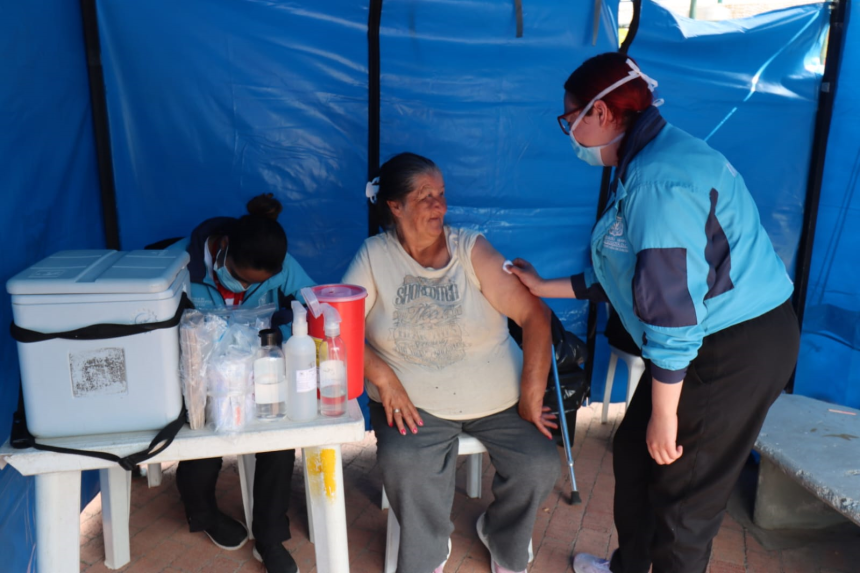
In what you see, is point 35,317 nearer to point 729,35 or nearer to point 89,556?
point 89,556

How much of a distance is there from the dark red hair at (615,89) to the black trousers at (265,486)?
1681 millimetres

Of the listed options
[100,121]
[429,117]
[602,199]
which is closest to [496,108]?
[429,117]

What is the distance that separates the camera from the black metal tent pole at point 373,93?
119 inches

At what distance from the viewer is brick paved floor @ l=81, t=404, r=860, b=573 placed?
8.33ft

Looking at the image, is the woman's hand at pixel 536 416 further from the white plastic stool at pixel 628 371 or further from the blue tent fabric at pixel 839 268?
the blue tent fabric at pixel 839 268

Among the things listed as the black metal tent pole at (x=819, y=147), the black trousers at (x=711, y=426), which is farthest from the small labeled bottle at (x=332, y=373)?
the black metal tent pole at (x=819, y=147)

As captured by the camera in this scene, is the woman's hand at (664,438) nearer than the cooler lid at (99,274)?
No

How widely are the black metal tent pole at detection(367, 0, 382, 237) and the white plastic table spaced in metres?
1.47

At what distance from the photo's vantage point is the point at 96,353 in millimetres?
1492

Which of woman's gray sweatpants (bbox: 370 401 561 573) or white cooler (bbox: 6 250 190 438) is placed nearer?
white cooler (bbox: 6 250 190 438)

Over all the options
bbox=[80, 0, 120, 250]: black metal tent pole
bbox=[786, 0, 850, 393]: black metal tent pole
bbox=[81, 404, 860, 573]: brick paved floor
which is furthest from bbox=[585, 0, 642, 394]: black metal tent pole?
bbox=[80, 0, 120, 250]: black metal tent pole

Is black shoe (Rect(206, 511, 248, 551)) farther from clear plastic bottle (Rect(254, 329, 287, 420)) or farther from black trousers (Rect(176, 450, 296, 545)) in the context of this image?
clear plastic bottle (Rect(254, 329, 287, 420))

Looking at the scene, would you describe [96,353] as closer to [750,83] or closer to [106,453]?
[106,453]

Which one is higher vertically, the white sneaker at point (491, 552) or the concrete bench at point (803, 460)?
the concrete bench at point (803, 460)
